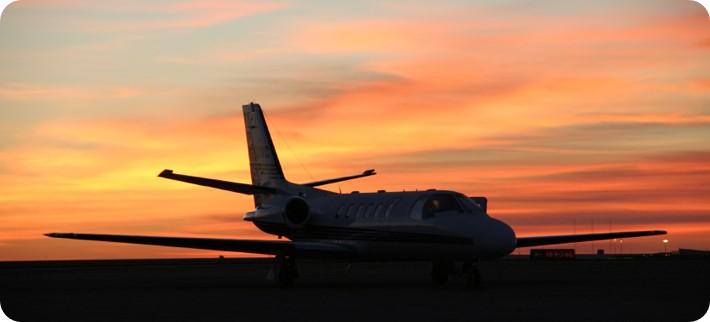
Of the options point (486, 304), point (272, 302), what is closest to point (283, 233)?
point (272, 302)

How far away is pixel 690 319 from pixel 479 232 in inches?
395

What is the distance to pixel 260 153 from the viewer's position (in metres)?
40.4

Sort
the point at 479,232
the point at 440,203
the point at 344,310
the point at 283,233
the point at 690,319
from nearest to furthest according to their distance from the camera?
1. the point at 690,319
2. the point at 344,310
3. the point at 479,232
4. the point at 440,203
5. the point at 283,233

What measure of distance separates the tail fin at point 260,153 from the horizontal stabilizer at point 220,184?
3.34ft

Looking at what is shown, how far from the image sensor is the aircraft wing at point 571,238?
3228 cm

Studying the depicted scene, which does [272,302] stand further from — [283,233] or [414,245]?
[283,233]

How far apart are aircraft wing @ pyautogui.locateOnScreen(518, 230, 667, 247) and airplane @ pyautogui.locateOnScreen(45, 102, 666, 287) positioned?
0.10ft

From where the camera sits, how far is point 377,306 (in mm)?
20125

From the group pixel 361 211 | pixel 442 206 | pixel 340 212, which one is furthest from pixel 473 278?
pixel 340 212

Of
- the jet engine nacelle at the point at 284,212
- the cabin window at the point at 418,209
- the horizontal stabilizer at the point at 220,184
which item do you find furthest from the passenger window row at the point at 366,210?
the horizontal stabilizer at the point at 220,184

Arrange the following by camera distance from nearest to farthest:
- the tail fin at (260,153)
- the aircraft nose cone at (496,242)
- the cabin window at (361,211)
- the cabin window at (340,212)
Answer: the aircraft nose cone at (496,242) → the cabin window at (361,211) → the cabin window at (340,212) → the tail fin at (260,153)

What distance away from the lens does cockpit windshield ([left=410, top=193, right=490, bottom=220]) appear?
28.3m

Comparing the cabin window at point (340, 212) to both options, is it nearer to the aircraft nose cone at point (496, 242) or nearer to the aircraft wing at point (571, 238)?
the aircraft wing at point (571, 238)

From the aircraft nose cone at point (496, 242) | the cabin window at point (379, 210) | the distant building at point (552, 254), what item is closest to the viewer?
the aircraft nose cone at point (496, 242)
